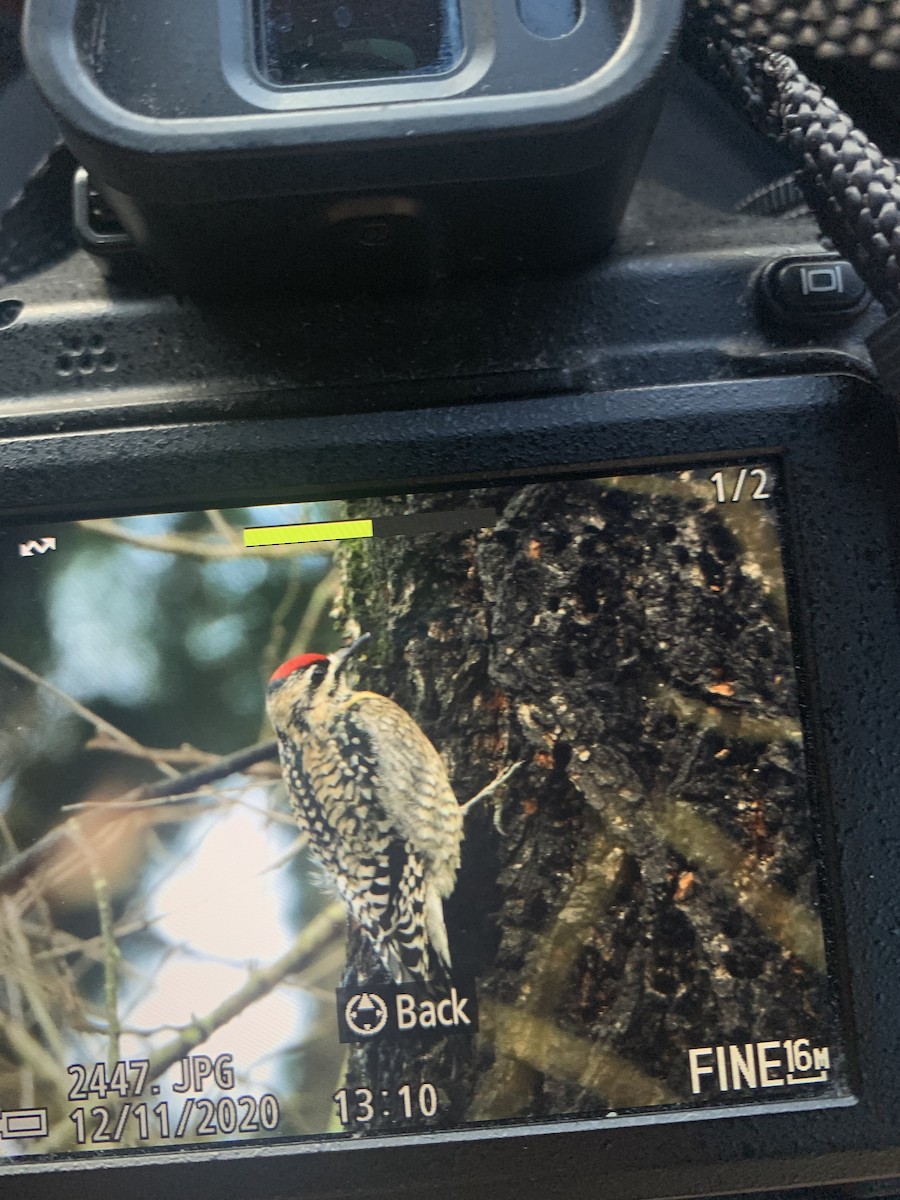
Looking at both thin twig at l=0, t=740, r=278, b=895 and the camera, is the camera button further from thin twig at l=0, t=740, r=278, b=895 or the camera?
thin twig at l=0, t=740, r=278, b=895

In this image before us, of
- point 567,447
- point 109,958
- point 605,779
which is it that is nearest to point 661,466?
point 567,447

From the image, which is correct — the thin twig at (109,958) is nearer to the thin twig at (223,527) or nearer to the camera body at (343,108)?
the thin twig at (223,527)

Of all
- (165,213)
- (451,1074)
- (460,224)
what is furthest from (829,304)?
(451,1074)

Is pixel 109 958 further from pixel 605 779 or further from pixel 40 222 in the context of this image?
pixel 40 222

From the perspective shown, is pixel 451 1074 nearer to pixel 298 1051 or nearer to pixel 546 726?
pixel 298 1051

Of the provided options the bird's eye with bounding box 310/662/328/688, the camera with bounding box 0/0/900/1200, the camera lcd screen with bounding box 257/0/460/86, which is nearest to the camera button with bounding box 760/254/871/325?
the camera with bounding box 0/0/900/1200

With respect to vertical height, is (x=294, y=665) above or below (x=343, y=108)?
below

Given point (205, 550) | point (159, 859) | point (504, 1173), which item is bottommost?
point (504, 1173)
